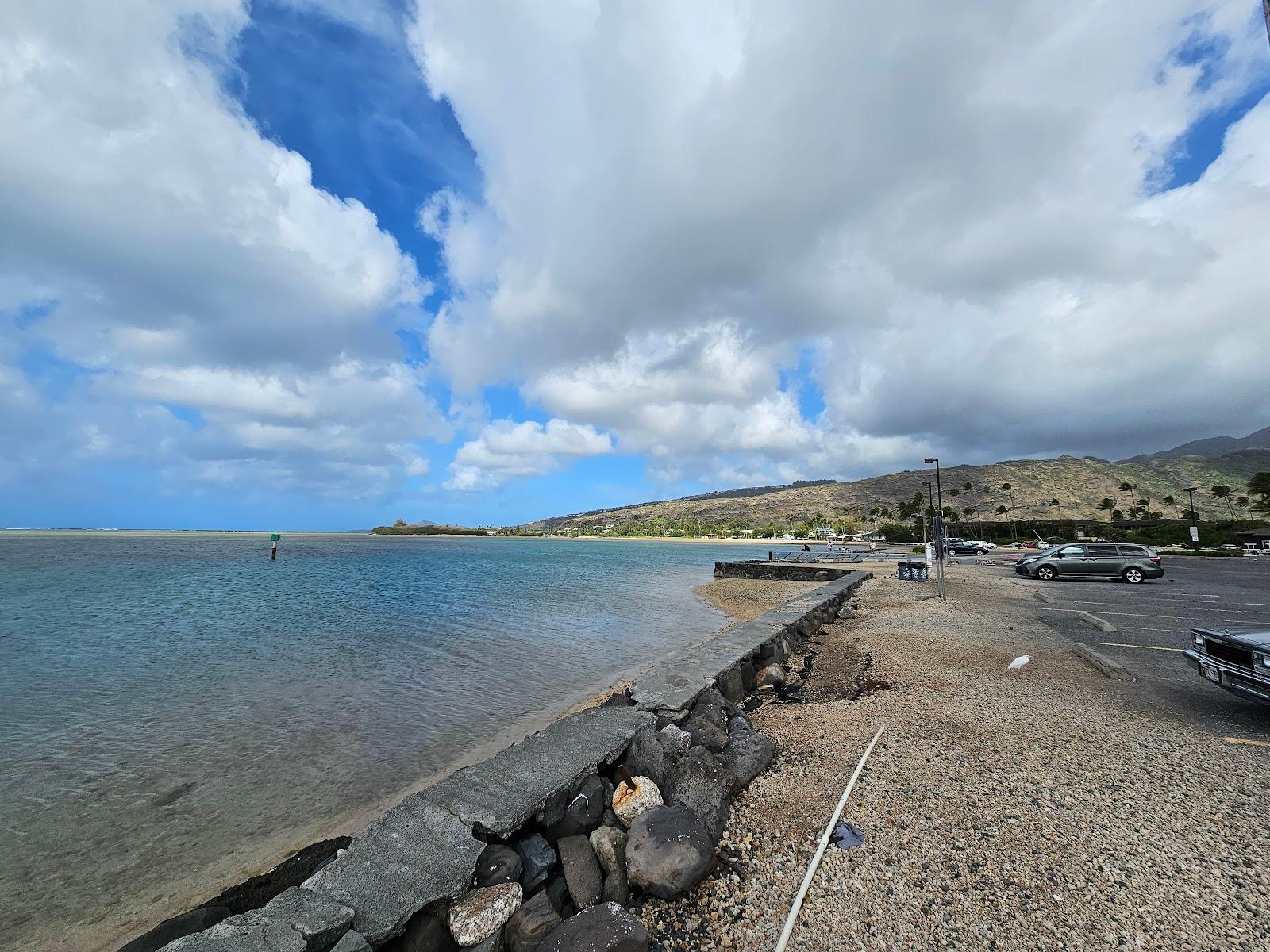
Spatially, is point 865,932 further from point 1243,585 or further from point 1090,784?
point 1243,585

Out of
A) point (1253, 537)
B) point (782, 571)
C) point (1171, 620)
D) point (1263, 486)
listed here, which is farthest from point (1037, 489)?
point (1171, 620)

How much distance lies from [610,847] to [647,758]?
3.11ft

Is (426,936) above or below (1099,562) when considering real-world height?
above

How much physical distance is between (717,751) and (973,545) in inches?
2029

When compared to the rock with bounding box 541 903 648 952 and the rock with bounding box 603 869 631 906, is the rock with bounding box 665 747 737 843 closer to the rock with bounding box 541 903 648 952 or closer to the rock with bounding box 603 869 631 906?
the rock with bounding box 603 869 631 906

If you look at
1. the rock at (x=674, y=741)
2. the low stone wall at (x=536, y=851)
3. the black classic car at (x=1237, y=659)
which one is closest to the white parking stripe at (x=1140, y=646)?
the black classic car at (x=1237, y=659)

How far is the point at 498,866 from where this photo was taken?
307 cm

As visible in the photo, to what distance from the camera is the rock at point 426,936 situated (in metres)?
2.66

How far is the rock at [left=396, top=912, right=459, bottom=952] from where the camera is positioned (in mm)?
2664

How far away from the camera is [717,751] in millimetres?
4812

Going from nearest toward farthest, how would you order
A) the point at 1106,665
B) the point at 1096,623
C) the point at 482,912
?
the point at 482,912 < the point at 1106,665 < the point at 1096,623

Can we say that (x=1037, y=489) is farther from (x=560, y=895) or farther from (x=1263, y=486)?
(x=560, y=895)

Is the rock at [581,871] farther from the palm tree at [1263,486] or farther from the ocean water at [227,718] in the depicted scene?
the palm tree at [1263,486]

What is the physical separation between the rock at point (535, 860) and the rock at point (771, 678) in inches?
192
